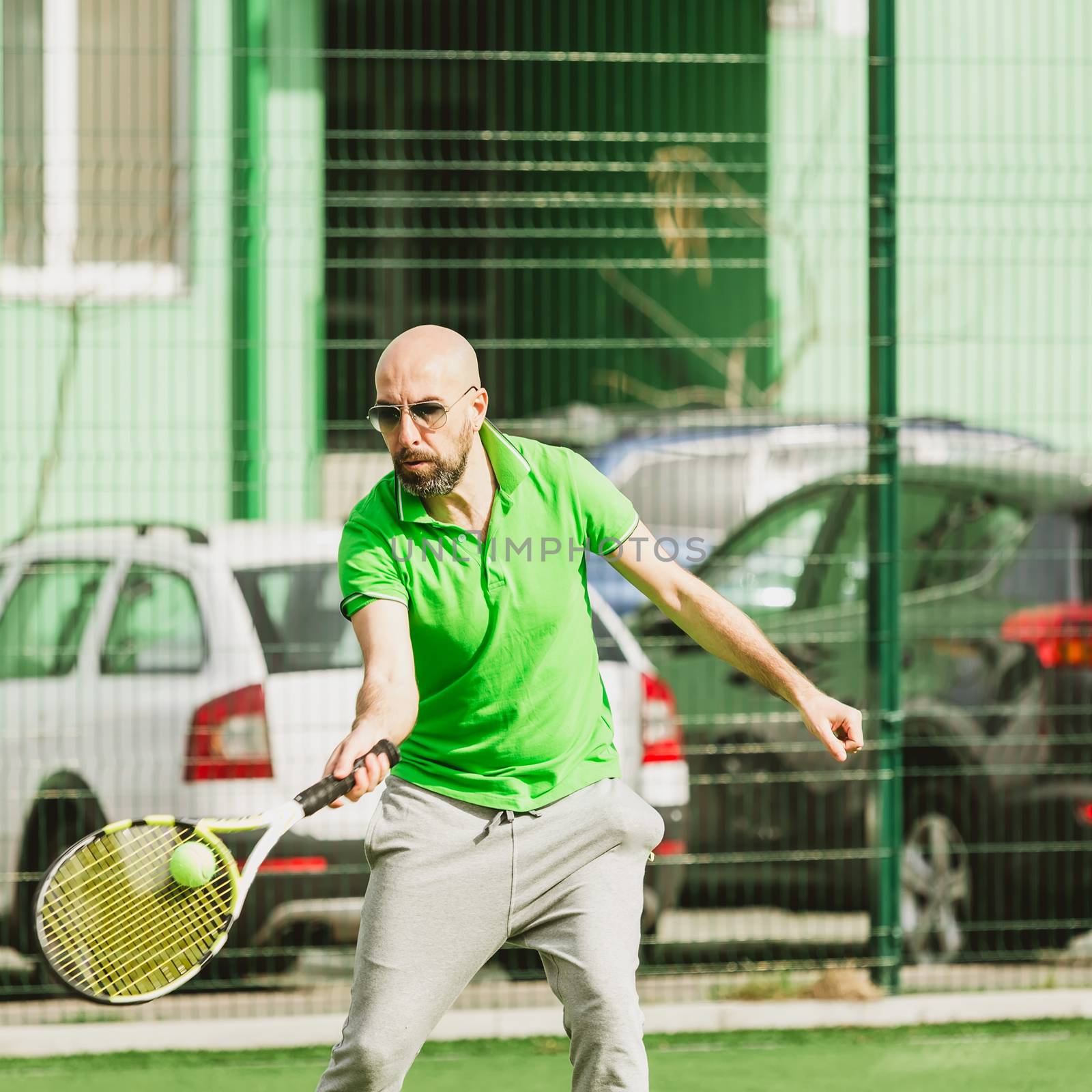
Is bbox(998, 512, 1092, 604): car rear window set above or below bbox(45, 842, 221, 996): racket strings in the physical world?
above

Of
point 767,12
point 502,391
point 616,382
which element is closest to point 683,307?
point 616,382

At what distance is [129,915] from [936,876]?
379cm

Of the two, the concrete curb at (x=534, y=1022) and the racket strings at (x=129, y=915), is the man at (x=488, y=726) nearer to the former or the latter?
the racket strings at (x=129, y=915)

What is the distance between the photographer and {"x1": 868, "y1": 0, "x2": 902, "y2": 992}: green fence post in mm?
6523

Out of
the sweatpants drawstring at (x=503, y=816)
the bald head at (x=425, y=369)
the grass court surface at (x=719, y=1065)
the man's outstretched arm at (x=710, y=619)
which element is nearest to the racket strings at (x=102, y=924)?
the sweatpants drawstring at (x=503, y=816)

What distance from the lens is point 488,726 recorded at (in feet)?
12.9

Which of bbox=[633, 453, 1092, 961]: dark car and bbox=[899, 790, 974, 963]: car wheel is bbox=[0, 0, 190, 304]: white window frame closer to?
bbox=[633, 453, 1092, 961]: dark car

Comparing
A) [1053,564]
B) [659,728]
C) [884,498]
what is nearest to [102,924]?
[659,728]

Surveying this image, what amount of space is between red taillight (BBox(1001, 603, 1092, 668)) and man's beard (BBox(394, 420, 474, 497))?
337cm

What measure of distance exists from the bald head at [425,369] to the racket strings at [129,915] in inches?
36.5

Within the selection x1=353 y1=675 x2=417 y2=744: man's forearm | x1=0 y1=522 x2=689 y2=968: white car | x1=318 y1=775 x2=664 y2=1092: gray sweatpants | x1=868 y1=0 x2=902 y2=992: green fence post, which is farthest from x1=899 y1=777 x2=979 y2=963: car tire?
x1=353 y1=675 x2=417 y2=744: man's forearm

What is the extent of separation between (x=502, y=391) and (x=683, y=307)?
310cm

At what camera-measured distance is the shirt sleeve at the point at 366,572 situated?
383 centimetres

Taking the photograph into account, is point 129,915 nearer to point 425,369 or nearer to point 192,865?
point 192,865
